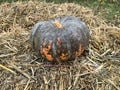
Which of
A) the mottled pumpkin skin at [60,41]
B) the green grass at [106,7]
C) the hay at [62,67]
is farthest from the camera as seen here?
the green grass at [106,7]

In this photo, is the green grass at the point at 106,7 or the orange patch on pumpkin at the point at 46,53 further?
the green grass at the point at 106,7

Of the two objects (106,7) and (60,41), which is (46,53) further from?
(106,7)

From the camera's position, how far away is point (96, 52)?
552 centimetres

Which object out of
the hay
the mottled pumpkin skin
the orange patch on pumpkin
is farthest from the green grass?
the orange patch on pumpkin

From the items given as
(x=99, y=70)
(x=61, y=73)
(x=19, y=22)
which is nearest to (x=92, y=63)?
(x=99, y=70)

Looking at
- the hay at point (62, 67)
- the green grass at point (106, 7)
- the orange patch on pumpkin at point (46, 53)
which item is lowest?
the green grass at point (106, 7)

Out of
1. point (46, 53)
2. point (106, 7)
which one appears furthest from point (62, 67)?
point (106, 7)

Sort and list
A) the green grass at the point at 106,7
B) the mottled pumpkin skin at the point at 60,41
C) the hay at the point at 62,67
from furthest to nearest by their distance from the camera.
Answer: the green grass at the point at 106,7 < the mottled pumpkin skin at the point at 60,41 < the hay at the point at 62,67

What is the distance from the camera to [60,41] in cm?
502

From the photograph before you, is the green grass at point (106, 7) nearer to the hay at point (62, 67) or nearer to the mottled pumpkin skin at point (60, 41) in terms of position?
the hay at point (62, 67)

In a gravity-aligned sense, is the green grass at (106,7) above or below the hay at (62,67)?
below

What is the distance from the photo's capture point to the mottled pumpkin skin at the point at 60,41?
5047 mm

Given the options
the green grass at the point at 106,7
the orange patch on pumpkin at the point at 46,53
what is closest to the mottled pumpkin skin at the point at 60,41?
the orange patch on pumpkin at the point at 46,53

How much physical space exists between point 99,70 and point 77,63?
1.03 feet
